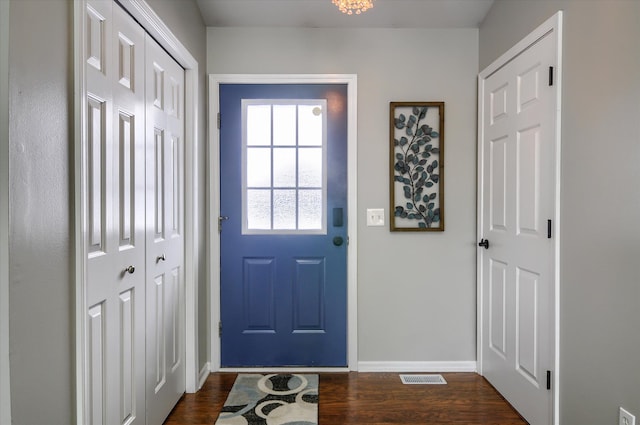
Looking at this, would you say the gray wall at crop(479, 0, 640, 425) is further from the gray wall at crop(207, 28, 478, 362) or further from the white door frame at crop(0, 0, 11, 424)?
the white door frame at crop(0, 0, 11, 424)

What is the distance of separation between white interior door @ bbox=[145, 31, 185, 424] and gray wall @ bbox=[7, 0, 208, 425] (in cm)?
69

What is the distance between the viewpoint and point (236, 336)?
9.27 ft

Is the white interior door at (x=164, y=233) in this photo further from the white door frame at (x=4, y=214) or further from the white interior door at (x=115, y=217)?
the white door frame at (x=4, y=214)

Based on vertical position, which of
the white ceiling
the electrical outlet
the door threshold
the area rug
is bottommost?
the area rug

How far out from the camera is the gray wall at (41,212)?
3.39 ft

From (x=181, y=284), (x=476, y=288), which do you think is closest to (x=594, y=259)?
(x=476, y=288)

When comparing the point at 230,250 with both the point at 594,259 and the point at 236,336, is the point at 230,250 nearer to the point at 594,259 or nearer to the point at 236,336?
the point at 236,336

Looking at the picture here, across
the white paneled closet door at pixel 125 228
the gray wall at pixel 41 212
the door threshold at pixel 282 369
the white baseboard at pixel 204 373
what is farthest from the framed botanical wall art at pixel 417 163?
the gray wall at pixel 41 212

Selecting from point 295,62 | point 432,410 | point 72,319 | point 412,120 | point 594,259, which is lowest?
point 432,410

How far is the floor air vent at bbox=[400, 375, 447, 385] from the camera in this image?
8.68 ft

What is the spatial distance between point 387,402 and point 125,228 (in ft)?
5.89

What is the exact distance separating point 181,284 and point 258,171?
931 mm

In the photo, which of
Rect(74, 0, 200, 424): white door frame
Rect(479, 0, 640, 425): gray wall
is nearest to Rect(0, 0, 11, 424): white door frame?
Rect(74, 0, 200, 424): white door frame

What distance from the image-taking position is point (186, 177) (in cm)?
250
